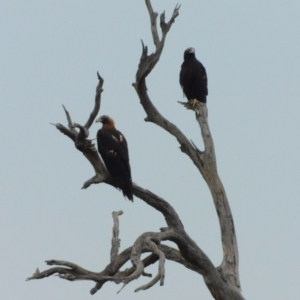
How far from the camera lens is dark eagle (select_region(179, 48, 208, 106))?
10977 millimetres

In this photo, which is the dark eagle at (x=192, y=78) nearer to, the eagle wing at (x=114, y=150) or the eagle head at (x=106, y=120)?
the eagle head at (x=106, y=120)

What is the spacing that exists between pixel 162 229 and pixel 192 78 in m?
3.39

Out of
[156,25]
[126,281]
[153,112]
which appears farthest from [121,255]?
[156,25]

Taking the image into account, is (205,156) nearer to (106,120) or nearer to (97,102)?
(97,102)

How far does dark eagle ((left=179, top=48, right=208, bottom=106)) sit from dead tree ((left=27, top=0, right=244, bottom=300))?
1.30 m

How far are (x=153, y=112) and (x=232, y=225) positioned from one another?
1.47m

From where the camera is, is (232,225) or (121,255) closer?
(121,255)

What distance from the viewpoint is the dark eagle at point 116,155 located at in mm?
8867

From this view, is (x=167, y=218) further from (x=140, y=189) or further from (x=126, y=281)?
(x=126, y=281)

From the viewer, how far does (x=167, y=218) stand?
336 inches

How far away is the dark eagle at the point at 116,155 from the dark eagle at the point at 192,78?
1374 millimetres

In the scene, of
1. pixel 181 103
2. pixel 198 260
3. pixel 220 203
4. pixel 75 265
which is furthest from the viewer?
pixel 181 103

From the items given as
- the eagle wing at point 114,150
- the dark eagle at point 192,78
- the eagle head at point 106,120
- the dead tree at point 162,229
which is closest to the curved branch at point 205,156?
the dead tree at point 162,229

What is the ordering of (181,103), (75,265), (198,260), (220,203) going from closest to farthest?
1. (75,265)
2. (198,260)
3. (220,203)
4. (181,103)
